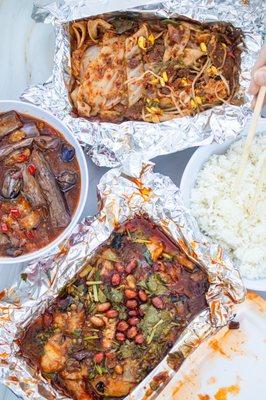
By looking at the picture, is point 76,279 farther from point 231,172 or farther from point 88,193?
point 231,172

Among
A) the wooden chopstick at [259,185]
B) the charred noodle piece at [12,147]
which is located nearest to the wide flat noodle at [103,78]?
the charred noodle piece at [12,147]

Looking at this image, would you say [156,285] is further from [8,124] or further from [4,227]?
[8,124]

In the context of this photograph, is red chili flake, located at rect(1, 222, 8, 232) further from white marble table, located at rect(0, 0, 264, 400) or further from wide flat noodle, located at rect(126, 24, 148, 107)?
wide flat noodle, located at rect(126, 24, 148, 107)

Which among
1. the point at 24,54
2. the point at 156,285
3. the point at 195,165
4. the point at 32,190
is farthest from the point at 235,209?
the point at 24,54

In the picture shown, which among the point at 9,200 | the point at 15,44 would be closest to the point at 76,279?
the point at 9,200

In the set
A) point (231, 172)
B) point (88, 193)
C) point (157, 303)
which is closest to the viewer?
point (157, 303)

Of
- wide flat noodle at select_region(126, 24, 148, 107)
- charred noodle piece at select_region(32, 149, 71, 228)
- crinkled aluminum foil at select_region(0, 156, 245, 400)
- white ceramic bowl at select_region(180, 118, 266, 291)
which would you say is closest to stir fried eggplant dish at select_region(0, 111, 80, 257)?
charred noodle piece at select_region(32, 149, 71, 228)
